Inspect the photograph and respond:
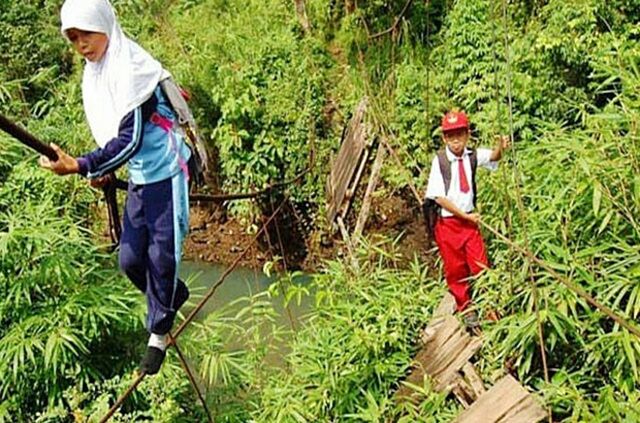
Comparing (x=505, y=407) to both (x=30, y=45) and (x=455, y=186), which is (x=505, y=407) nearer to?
(x=455, y=186)

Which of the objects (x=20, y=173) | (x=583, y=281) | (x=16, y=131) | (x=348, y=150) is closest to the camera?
(x=16, y=131)

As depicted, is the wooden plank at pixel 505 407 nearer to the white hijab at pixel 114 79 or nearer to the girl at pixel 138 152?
the girl at pixel 138 152

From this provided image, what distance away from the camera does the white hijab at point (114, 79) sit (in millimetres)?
2154

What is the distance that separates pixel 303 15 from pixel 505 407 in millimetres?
5498

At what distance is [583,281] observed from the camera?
280cm

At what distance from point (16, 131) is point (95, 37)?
1.63 feet

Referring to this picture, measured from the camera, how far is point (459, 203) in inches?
125

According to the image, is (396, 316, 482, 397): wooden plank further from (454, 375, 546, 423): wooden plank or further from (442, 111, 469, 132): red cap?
(442, 111, 469, 132): red cap

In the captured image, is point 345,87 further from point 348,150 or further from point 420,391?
point 420,391

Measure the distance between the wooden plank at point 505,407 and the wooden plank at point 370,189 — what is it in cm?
287

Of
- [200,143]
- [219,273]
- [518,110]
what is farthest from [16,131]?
[219,273]

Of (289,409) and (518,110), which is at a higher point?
(518,110)

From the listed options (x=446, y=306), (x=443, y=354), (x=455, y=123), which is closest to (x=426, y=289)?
(x=446, y=306)

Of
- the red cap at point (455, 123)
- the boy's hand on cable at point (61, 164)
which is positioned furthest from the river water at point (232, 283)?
the boy's hand on cable at point (61, 164)
